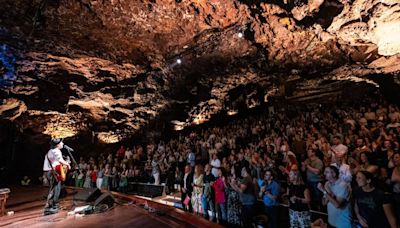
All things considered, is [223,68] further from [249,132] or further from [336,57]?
[336,57]

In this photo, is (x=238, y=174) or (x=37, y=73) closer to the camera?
(x=238, y=174)

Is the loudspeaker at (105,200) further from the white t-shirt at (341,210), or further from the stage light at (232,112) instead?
the stage light at (232,112)

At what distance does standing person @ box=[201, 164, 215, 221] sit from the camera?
207 inches

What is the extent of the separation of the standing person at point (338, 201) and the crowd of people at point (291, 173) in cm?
1

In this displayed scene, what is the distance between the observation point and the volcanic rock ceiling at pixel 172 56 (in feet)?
22.4

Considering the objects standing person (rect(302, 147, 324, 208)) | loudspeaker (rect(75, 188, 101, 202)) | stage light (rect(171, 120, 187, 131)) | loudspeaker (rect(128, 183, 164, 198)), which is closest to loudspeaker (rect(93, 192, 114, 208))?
loudspeaker (rect(75, 188, 101, 202))

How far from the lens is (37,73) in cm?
1025

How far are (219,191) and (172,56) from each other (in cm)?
624

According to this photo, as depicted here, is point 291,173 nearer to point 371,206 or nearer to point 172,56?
point 371,206

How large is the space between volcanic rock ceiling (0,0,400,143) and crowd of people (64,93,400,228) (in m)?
2.40

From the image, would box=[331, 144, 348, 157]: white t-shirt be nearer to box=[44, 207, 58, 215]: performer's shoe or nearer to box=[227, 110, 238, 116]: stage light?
box=[44, 207, 58, 215]: performer's shoe

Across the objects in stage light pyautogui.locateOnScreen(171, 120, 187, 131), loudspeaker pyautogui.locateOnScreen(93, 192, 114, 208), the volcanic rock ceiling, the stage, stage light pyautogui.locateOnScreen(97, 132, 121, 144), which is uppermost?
the volcanic rock ceiling

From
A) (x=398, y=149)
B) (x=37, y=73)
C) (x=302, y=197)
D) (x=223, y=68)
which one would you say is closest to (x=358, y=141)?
(x=398, y=149)

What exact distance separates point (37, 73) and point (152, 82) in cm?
452
